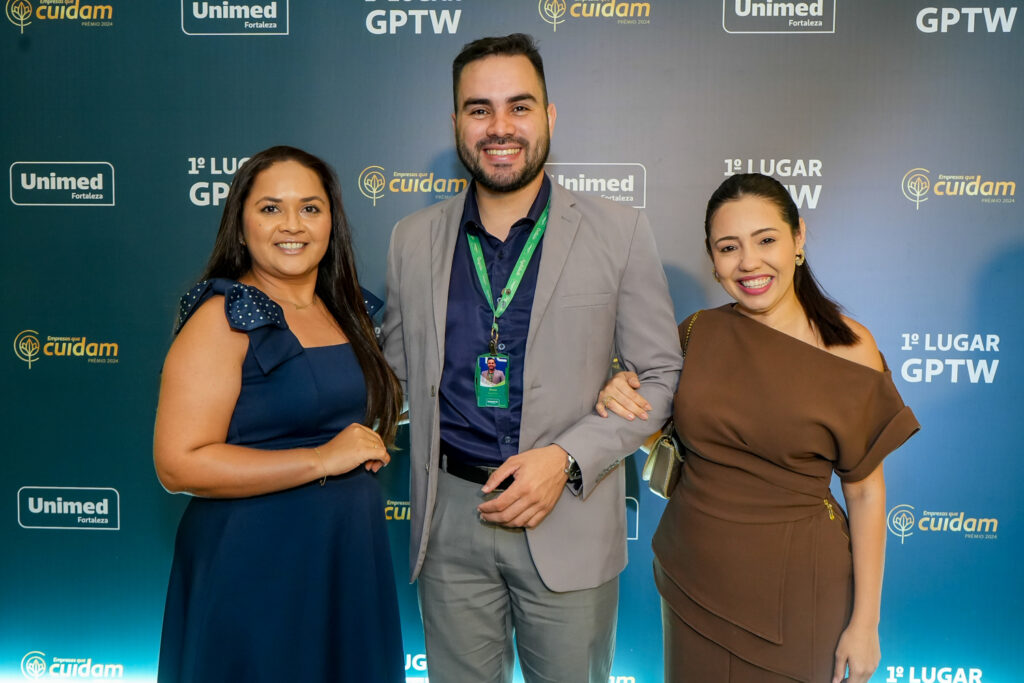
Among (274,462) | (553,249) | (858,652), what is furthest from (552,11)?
(858,652)

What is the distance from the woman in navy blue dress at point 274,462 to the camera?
155 centimetres

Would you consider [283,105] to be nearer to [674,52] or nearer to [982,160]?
[674,52]

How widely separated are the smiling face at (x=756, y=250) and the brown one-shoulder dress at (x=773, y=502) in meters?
0.09

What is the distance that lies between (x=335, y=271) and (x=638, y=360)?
86 centimetres

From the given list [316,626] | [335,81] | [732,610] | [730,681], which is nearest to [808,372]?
[732,610]

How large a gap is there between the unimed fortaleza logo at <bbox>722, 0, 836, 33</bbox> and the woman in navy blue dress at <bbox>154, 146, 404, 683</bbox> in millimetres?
1824

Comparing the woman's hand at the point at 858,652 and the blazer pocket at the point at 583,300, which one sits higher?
the blazer pocket at the point at 583,300

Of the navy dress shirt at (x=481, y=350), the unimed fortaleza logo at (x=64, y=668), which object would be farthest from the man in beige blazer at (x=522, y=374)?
the unimed fortaleza logo at (x=64, y=668)

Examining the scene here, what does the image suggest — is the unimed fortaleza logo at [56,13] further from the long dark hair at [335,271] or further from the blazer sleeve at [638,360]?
the blazer sleeve at [638,360]

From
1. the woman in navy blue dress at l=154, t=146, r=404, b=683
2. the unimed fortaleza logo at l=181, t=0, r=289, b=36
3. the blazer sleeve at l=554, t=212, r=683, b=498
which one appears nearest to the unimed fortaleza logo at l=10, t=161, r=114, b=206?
the unimed fortaleza logo at l=181, t=0, r=289, b=36

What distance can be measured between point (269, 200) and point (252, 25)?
5.07 ft

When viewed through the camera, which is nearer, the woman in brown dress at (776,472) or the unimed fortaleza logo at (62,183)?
the woman in brown dress at (776,472)

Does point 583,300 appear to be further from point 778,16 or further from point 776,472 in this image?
point 778,16

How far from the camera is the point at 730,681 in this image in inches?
66.2
